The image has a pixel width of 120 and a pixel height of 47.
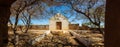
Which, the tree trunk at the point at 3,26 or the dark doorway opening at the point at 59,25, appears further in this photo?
the dark doorway opening at the point at 59,25

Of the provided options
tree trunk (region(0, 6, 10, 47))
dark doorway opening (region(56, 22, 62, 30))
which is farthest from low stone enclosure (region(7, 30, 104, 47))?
dark doorway opening (region(56, 22, 62, 30))

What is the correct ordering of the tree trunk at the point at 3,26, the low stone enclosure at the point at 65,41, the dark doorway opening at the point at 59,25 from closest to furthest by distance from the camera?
the tree trunk at the point at 3,26, the low stone enclosure at the point at 65,41, the dark doorway opening at the point at 59,25

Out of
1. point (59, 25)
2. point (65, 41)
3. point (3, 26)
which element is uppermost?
point (3, 26)

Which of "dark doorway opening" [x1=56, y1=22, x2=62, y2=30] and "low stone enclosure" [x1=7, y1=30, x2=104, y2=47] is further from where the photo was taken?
A: "dark doorway opening" [x1=56, y1=22, x2=62, y2=30]

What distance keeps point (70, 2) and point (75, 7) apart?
374mm

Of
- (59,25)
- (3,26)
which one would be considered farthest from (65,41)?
(59,25)

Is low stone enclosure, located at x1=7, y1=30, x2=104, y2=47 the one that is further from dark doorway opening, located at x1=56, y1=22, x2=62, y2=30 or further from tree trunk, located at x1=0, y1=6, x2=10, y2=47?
dark doorway opening, located at x1=56, y1=22, x2=62, y2=30

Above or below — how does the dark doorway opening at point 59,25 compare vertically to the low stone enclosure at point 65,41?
above

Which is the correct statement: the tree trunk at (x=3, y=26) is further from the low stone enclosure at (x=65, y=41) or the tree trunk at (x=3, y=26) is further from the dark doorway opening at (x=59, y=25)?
the dark doorway opening at (x=59, y=25)

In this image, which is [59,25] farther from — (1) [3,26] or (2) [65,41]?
(1) [3,26]

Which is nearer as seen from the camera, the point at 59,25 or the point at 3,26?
the point at 3,26

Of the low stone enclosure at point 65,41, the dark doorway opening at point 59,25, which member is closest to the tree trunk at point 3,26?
the low stone enclosure at point 65,41

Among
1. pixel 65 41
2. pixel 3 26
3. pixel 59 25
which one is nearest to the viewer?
pixel 3 26

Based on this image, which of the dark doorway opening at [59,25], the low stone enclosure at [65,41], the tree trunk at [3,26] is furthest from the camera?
the dark doorway opening at [59,25]
